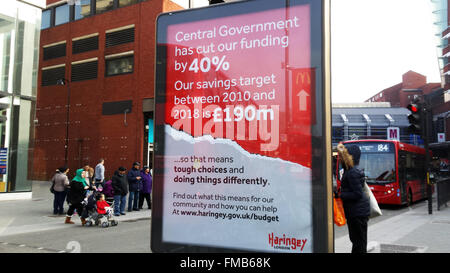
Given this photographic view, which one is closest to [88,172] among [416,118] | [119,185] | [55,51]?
[119,185]

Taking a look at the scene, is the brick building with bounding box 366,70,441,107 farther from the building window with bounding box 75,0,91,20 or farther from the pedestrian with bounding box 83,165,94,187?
the pedestrian with bounding box 83,165,94,187

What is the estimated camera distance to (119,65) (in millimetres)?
30578

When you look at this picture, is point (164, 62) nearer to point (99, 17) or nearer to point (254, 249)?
point (254, 249)

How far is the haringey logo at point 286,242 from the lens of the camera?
2930mm

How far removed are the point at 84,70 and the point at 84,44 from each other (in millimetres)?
2152

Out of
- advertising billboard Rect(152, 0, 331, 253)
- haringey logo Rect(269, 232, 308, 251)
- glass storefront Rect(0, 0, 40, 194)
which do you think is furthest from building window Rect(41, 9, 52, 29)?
haringey logo Rect(269, 232, 308, 251)

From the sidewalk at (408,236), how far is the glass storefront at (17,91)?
589 inches

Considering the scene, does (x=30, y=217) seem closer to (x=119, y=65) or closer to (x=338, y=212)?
(x=338, y=212)

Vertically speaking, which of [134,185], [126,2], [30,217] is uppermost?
[126,2]

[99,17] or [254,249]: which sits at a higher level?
[99,17]

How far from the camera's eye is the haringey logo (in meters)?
2.93
